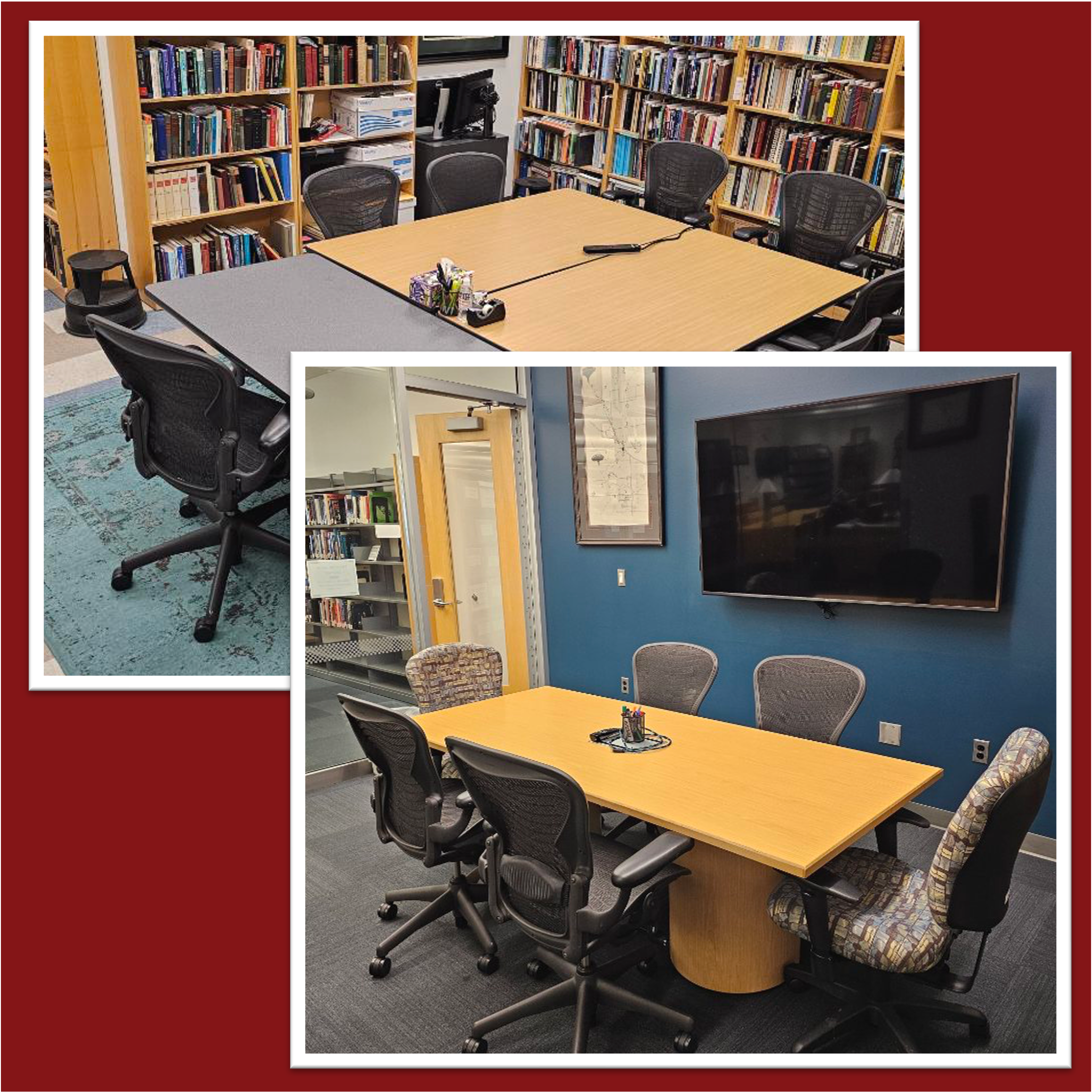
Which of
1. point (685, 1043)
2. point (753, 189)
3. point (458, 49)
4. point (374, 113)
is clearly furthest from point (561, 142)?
point (685, 1043)

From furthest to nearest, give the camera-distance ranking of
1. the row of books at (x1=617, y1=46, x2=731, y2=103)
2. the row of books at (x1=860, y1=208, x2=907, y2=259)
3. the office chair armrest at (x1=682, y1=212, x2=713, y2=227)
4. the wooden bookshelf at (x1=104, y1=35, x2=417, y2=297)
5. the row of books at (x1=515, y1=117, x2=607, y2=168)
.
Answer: the row of books at (x1=515, y1=117, x2=607, y2=168) < the row of books at (x1=617, y1=46, x2=731, y2=103) < the row of books at (x1=860, y1=208, x2=907, y2=259) < the wooden bookshelf at (x1=104, y1=35, x2=417, y2=297) < the office chair armrest at (x1=682, y1=212, x2=713, y2=227)

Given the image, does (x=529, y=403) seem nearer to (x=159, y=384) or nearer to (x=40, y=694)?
(x=159, y=384)

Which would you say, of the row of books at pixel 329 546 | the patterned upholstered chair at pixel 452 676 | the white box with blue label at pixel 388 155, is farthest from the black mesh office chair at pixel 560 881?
the white box with blue label at pixel 388 155

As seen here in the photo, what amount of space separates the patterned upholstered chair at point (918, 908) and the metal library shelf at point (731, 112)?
182 inches

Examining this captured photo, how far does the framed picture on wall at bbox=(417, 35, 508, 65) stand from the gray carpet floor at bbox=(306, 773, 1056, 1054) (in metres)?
6.04

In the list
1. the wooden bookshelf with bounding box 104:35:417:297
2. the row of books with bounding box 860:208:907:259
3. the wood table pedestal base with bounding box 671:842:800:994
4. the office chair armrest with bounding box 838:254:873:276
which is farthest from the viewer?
the row of books with bounding box 860:208:907:259

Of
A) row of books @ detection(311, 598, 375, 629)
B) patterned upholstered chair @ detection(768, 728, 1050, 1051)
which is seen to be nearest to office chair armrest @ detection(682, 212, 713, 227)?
row of books @ detection(311, 598, 375, 629)

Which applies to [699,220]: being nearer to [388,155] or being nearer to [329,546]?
[388,155]

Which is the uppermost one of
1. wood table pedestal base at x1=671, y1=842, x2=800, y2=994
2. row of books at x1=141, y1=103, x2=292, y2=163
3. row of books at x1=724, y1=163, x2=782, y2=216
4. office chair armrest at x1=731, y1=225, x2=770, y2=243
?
row of books at x1=141, y1=103, x2=292, y2=163

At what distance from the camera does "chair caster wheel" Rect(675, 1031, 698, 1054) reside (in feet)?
9.29

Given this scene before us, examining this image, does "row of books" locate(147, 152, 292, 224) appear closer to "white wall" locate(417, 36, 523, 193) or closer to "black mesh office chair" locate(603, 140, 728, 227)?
"white wall" locate(417, 36, 523, 193)

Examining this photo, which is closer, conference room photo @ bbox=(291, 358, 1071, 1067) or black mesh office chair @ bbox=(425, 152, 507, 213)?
conference room photo @ bbox=(291, 358, 1071, 1067)

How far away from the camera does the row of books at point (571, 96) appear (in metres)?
7.82

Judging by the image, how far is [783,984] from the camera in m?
3.08
